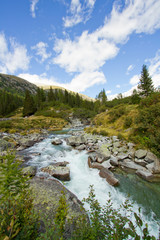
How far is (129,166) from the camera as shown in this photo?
7.96 meters

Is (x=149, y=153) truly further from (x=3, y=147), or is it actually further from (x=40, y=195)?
(x=3, y=147)

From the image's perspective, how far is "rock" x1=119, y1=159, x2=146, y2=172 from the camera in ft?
25.2

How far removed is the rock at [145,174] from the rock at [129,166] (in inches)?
18.8

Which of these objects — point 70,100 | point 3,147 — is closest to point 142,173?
point 3,147

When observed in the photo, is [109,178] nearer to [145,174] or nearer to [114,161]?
[114,161]

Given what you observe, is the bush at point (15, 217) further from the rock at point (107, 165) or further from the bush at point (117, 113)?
the bush at point (117, 113)

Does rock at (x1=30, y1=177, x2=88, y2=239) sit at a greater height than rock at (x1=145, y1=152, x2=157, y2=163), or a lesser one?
lesser

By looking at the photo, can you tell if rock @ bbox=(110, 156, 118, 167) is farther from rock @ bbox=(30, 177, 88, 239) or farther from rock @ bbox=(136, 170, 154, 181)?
rock @ bbox=(30, 177, 88, 239)

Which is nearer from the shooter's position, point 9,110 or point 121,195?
point 121,195

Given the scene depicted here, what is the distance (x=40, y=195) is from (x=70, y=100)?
70462 mm

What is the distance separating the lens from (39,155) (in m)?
11.3

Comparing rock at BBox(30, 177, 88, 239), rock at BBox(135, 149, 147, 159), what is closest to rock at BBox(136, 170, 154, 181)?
rock at BBox(135, 149, 147, 159)

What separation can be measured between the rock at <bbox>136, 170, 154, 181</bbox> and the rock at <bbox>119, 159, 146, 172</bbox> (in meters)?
0.48

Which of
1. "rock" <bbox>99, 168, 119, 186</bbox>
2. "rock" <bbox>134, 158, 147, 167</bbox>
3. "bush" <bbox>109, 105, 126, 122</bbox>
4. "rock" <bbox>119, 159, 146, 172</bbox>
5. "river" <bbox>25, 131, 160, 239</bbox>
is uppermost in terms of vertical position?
"bush" <bbox>109, 105, 126, 122</bbox>
